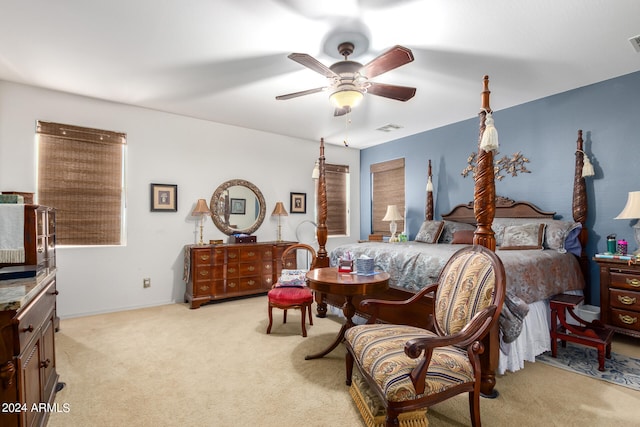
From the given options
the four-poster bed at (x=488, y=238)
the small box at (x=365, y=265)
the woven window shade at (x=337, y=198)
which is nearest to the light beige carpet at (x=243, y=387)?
the four-poster bed at (x=488, y=238)

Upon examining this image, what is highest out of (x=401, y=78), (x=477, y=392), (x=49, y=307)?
(x=401, y=78)

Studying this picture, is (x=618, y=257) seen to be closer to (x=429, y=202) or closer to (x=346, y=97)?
(x=429, y=202)

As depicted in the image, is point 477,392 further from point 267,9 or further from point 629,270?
point 267,9

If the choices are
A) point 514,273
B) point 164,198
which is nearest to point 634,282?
point 514,273

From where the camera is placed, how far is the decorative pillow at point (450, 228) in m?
4.57

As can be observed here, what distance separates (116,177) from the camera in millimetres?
4199

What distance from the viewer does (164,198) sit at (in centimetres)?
450

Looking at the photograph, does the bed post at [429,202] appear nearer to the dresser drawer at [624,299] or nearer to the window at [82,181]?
the dresser drawer at [624,299]

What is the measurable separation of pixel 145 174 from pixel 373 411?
4.12 meters

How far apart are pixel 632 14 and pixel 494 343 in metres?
2.62

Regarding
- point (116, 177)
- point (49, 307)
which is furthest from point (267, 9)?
point (116, 177)

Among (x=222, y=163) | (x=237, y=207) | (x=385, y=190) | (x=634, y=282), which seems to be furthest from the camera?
(x=385, y=190)

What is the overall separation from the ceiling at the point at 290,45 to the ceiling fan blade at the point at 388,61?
31 cm

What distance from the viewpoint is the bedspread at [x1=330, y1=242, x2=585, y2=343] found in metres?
2.27
